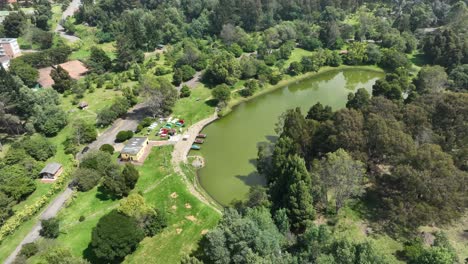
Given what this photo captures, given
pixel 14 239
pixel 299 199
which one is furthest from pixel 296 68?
pixel 14 239

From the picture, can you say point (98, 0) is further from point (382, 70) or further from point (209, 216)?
point (209, 216)

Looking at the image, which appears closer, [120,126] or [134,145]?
[134,145]

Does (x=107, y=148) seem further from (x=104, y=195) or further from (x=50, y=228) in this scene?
(x=50, y=228)

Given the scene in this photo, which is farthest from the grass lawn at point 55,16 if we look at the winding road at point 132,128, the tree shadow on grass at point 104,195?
the tree shadow on grass at point 104,195

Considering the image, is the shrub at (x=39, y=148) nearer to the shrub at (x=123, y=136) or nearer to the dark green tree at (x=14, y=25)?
the shrub at (x=123, y=136)

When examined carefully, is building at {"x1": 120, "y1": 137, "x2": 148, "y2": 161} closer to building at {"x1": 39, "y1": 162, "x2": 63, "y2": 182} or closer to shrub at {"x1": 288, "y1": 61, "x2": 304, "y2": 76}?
building at {"x1": 39, "y1": 162, "x2": 63, "y2": 182}

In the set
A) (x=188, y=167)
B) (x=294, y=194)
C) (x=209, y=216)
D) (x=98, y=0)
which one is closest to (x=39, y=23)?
(x=98, y=0)
